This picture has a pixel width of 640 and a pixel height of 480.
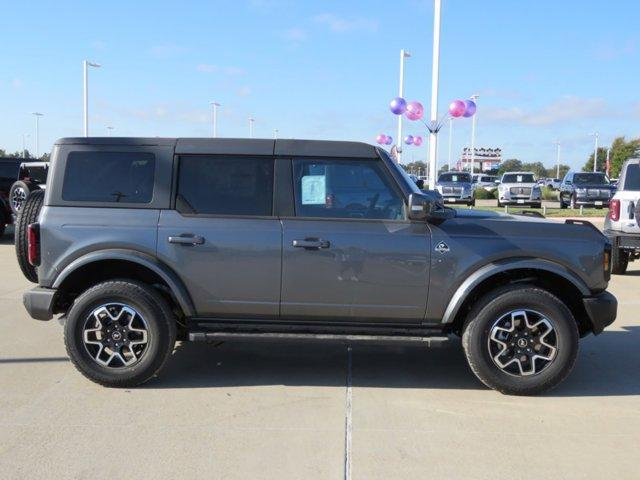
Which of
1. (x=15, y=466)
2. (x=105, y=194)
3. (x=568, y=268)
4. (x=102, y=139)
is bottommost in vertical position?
(x=15, y=466)

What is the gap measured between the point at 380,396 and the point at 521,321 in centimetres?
120

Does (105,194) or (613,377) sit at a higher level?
(105,194)

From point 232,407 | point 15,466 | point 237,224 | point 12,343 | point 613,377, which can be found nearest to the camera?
point 15,466

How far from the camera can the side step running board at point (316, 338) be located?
4.66 m

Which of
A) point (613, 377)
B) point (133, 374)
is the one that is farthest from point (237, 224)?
point (613, 377)

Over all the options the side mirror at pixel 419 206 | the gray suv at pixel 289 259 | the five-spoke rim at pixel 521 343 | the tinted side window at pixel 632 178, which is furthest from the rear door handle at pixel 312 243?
the tinted side window at pixel 632 178

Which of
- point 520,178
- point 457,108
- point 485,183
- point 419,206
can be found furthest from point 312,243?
point 485,183

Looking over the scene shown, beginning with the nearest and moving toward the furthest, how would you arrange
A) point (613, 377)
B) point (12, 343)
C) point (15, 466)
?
point (15, 466)
point (613, 377)
point (12, 343)

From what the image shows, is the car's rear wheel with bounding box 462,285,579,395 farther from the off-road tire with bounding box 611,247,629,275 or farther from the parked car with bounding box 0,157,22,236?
the parked car with bounding box 0,157,22,236

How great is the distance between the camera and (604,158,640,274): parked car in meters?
9.83

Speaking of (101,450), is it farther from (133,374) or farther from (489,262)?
(489,262)

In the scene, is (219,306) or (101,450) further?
(219,306)

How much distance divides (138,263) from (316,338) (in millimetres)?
1456

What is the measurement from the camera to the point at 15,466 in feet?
11.4
